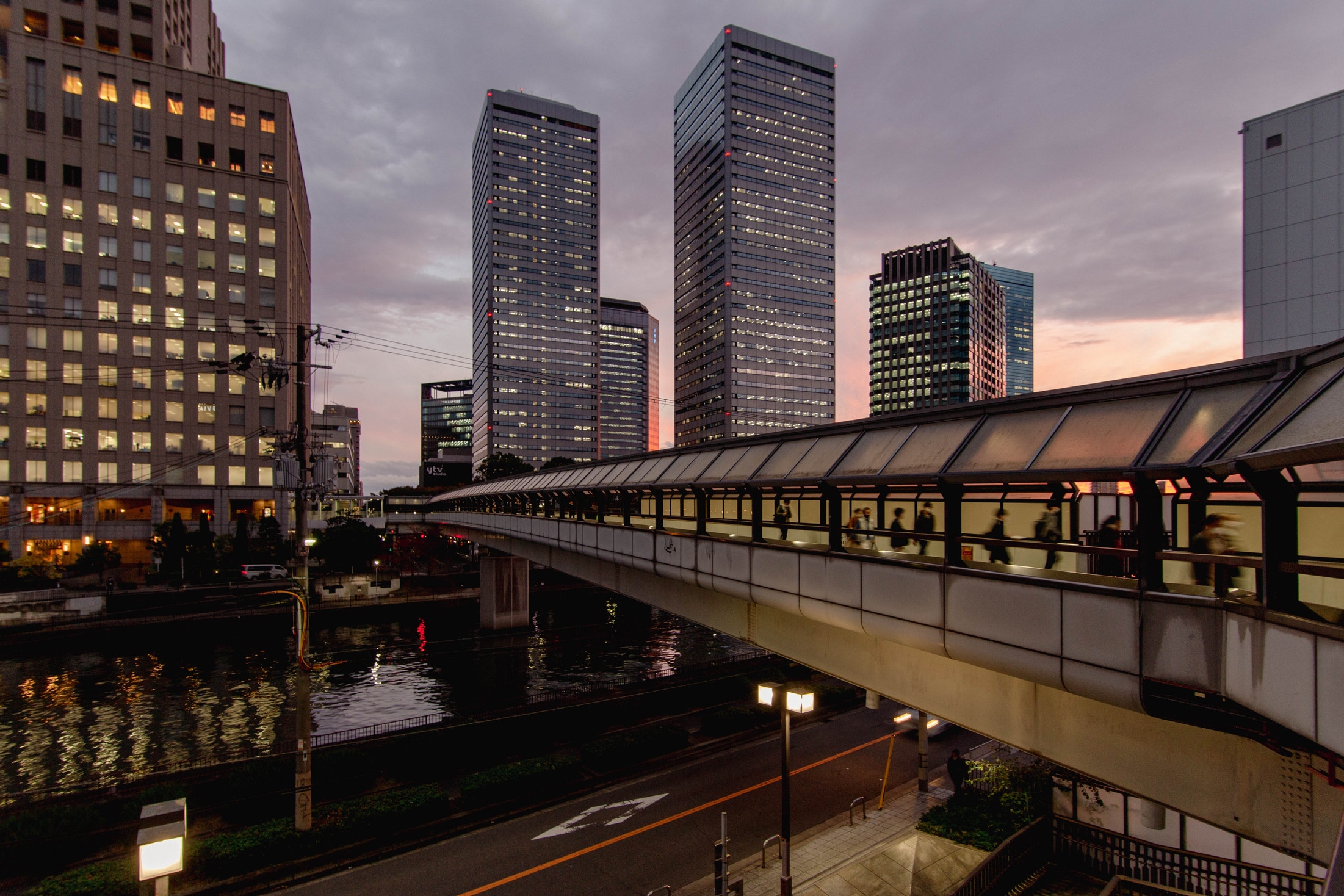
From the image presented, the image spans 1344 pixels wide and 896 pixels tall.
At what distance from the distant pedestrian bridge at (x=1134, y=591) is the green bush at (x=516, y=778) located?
1123 cm

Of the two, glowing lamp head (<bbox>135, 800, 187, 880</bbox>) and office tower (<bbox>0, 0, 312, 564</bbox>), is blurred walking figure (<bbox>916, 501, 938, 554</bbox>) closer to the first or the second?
glowing lamp head (<bbox>135, 800, 187, 880</bbox>)

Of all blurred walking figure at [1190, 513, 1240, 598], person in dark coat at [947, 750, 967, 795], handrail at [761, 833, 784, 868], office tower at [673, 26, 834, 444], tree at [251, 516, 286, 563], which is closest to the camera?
blurred walking figure at [1190, 513, 1240, 598]

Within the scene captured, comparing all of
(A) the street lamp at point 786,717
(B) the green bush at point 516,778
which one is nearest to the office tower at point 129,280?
(B) the green bush at point 516,778

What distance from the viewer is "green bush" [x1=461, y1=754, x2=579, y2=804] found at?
1814 cm

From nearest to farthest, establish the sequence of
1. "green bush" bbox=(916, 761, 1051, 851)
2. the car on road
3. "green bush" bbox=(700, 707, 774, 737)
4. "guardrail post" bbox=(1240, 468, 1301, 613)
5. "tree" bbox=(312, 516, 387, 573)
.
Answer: "guardrail post" bbox=(1240, 468, 1301, 613), "green bush" bbox=(916, 761, 1051, 851), "green bush" bbox=(700, 707, 774, 737), the car on road, "tree" bbox=(312, 516, 387, 573)

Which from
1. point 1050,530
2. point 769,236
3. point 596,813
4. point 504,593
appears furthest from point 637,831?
point 769,236

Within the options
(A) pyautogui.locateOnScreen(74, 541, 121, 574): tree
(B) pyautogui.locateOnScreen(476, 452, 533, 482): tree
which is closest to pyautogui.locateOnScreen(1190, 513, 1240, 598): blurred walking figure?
(A) pyautogui.locateOnScreen(74, 541, 121, 574): tree

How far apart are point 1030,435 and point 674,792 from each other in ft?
54.5

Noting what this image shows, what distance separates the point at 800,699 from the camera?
43.9ft

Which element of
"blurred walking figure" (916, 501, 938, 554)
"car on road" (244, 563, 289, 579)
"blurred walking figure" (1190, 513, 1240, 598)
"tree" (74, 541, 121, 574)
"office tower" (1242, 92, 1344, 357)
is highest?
"office tower" (1242, 92, 1344, 357)

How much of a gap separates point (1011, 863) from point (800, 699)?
5749mm

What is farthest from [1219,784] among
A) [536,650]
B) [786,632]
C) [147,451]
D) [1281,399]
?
[147,451]

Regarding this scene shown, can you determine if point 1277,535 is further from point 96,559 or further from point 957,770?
point 96,559

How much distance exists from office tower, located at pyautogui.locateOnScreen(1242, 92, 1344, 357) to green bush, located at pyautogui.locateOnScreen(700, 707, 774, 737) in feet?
93.3
